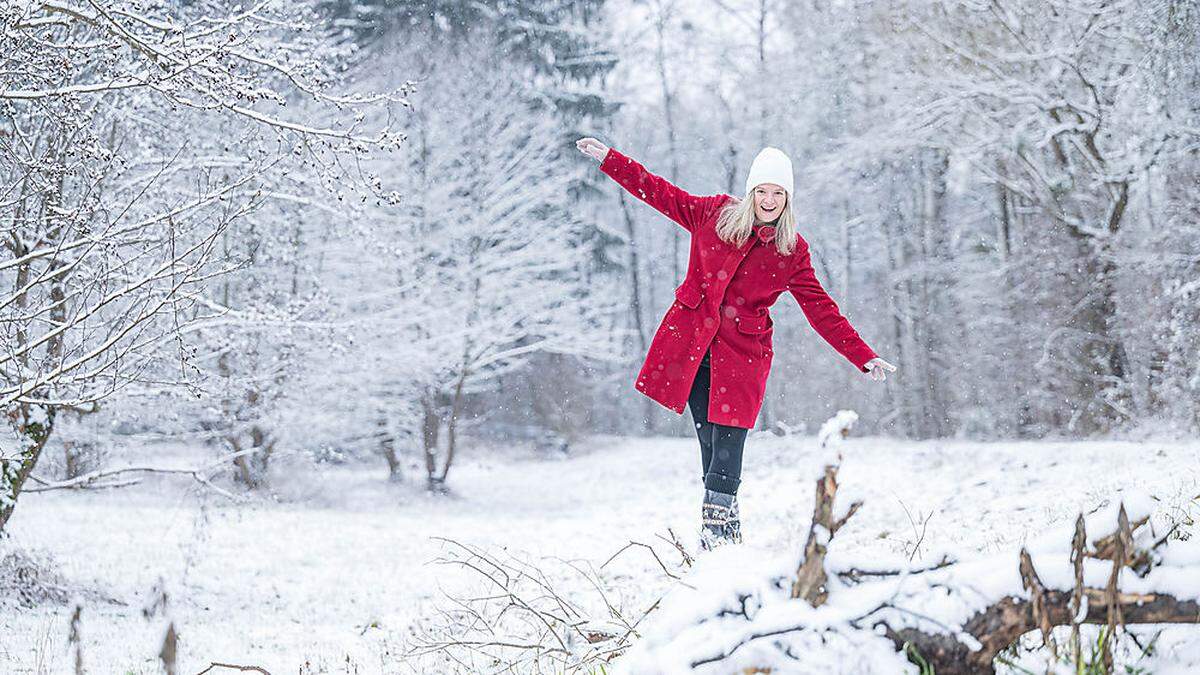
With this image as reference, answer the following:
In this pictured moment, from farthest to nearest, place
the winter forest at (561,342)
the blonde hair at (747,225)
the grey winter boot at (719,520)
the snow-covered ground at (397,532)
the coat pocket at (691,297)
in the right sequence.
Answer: the snow-covered ground at (397,532) → the coat pocket at (691,297) → the blonde hair at (747,225) → the grey winter boot at (719,520) → the winter forest at (561,342)

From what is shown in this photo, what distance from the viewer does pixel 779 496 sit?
1173 cm

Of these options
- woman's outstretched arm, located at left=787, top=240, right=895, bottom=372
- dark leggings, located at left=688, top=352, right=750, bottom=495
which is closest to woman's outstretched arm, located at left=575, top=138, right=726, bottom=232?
woman's outstretched arm, located at left=787, top=240, right=895, bottom=372

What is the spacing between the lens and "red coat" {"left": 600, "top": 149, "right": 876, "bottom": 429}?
4.01 m

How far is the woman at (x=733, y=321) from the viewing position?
400cm

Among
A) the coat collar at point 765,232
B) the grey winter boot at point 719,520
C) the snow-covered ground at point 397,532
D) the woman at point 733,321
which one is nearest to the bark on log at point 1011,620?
the snow-covered ground at point 397,532

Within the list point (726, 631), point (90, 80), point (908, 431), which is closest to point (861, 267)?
point (908, 431)

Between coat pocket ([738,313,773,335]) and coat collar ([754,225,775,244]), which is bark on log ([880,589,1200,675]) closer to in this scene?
coat pocket ([738,313,773,335])

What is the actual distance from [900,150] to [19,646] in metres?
15.6

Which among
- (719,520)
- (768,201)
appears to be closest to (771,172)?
(768,201)

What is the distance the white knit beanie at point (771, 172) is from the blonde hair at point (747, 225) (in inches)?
2.2

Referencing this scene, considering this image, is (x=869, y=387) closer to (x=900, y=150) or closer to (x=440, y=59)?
(x=900, y=150)

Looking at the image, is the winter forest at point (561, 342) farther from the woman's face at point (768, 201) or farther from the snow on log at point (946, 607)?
the woman's face at point (768, 201)

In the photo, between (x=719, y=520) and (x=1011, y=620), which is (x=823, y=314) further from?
(x=1011, y=620)

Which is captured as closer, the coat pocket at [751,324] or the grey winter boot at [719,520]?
the grey winter boot at [719,520]
